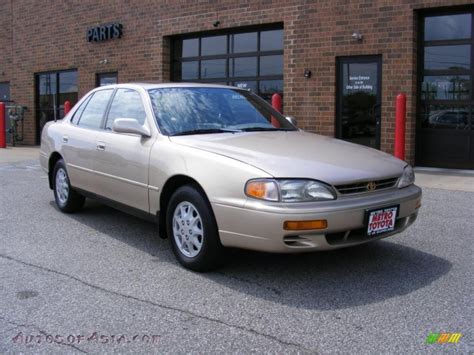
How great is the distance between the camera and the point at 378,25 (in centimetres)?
1091

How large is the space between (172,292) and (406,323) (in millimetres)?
1579

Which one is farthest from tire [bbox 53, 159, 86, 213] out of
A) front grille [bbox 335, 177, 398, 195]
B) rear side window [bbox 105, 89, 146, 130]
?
front grille [bbox 335, 177, 398, 195]

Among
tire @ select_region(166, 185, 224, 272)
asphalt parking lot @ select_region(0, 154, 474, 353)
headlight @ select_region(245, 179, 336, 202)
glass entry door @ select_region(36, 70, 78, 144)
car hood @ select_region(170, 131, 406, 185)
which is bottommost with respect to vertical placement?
asphalt parking lot @ select_region(0, 154, 474, 353)

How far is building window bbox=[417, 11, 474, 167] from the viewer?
417 inches

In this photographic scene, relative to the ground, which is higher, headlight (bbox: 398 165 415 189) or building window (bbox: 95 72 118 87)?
building window (bbox: 95 72 118 87)

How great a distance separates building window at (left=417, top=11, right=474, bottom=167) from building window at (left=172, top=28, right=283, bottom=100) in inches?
127

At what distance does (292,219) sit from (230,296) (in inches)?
27.5

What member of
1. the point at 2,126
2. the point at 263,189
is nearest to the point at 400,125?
the point at 263,189

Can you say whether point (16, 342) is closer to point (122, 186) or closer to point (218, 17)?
point (122, 186)

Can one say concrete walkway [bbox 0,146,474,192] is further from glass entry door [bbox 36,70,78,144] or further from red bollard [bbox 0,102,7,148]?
red bollard [bbox 0,102,7,148]

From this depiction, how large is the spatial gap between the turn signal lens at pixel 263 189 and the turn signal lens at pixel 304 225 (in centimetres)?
19

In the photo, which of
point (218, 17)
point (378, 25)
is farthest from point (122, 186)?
point (218, 17)

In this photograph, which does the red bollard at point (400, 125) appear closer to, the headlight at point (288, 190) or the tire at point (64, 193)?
the tire at point (64, 193)

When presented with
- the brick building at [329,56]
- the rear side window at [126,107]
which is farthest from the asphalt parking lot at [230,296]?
the brick building at [329,56]
